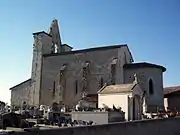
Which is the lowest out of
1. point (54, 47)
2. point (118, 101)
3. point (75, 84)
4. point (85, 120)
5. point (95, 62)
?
point (85, 120)

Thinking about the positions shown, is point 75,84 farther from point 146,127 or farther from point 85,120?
point 146,127

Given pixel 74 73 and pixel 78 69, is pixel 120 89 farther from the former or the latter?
pixel 74 73

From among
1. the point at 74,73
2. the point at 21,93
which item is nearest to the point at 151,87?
the point at 74,73

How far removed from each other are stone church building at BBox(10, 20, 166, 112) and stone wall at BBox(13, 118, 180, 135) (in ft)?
58.5

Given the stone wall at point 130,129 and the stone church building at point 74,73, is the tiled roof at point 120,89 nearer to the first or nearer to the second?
the stone wall at point 130,129

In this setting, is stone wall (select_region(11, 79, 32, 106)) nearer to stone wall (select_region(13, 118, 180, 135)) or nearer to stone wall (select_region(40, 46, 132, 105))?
stone wall (select_region(40, 46, 132, 105))

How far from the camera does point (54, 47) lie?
44875 mm

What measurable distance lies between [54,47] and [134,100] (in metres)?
24.0

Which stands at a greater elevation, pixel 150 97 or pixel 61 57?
pixel 61 57

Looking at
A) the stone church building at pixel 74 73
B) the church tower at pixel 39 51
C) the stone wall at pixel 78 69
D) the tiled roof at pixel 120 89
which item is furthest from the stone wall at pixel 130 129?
the church tower at pixel 39 51

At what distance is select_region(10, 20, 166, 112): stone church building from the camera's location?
35.0 meters

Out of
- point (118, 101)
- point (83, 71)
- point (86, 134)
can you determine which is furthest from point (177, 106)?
point (86, 134)

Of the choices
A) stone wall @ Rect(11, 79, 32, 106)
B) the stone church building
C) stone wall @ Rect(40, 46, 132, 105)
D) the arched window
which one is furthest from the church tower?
the arched window

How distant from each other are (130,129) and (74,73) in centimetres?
2912
